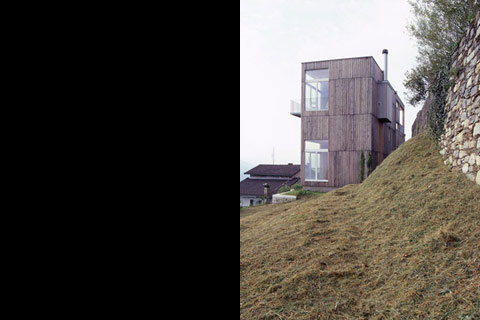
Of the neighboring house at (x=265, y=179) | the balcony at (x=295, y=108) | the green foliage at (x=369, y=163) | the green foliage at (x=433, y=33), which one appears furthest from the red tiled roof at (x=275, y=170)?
the green foliage at (x=433, y=33)

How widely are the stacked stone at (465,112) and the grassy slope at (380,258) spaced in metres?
0.29

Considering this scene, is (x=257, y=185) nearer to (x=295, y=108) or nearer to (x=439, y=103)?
(x=295, y=108)

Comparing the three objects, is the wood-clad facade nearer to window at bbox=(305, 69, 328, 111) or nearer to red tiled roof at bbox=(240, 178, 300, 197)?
window at bbox=(305, 69, 328, 111)

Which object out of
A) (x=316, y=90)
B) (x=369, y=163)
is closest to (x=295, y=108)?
(x=316, y=90)

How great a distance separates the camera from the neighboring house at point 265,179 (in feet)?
77.5

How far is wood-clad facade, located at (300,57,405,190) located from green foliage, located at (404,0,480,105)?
2.96m

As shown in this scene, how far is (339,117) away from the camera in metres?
13.6

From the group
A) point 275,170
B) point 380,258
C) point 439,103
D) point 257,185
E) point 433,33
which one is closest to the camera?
point 380,258

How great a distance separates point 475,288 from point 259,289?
236cm

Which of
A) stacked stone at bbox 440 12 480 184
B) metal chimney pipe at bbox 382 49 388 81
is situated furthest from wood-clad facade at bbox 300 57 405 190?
stacked stone at bbox 440 12 480 184

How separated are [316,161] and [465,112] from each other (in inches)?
341

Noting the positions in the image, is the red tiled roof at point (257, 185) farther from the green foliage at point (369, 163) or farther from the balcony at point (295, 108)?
the green foliage at point (369, 163)

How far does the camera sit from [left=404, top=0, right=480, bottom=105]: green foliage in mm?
7982

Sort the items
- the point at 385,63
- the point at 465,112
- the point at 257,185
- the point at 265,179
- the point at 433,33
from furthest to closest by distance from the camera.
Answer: the point at 265,179 < the point at 257,185 < the point at 385,63 < the point at 433,33 < the point at 465,112
